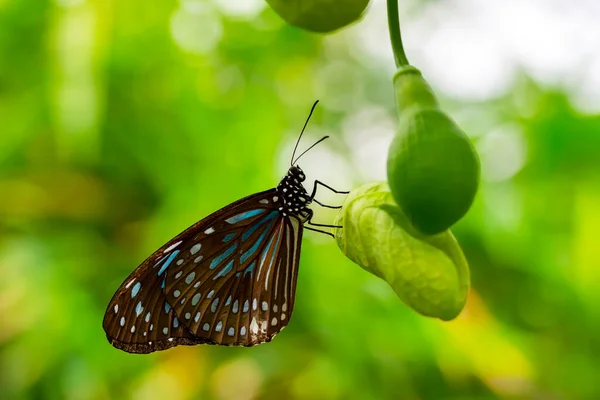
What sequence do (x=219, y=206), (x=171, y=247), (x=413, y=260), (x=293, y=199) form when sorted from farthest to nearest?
(x=219, y=206) → (x=293, y=199) → (x=171, y=247) → (x=413, y=260)

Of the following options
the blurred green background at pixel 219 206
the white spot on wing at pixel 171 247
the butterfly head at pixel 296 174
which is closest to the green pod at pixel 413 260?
the white spot on wing at pixel 171 247

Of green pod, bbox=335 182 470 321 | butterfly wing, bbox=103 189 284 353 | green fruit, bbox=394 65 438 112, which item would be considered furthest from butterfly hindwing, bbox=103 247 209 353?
green fruit, bbox=394 65 438 112

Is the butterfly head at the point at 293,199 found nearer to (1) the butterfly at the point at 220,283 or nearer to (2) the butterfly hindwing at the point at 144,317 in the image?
(1) the butterfly at the point at 220,283

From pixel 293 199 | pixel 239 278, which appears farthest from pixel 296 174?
pixel 239 278

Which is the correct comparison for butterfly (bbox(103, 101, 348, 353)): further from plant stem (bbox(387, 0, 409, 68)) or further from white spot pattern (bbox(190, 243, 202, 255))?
plant stem (bbox(387, 0, 409, 68))

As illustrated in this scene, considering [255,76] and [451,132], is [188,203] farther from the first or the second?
[451,132]

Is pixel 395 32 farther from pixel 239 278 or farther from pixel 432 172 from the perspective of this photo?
pixel 239 278

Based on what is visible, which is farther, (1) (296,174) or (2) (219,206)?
(2) (219,206)

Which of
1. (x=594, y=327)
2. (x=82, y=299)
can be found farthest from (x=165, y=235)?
(x=594, y=327)
